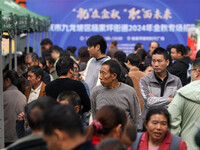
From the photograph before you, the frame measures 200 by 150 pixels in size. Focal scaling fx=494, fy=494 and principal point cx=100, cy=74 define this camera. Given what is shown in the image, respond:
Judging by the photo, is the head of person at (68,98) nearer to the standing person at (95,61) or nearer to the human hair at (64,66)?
the human hair at (64,66)

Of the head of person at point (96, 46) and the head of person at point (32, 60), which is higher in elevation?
the head of person at point (96, 46)

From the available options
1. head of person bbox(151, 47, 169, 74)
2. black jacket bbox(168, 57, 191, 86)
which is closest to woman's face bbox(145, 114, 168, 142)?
head of person bbox(151, 47, 169, 74)

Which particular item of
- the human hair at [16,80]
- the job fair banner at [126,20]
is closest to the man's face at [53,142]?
the human hair at [16,80]

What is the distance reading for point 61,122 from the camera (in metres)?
2.85

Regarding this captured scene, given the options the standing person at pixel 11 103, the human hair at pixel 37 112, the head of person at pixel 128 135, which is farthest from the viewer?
the standing person at pixel 11 103

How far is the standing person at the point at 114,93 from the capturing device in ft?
18.5

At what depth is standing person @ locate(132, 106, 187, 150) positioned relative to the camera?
4.46m

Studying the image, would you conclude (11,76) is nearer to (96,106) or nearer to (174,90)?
(96,106)

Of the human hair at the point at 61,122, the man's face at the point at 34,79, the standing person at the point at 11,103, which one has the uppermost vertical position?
the human hair at the point at 61,122

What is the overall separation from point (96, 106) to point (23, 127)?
2.92 feet

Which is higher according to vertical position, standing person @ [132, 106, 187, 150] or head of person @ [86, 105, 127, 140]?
head of person @ [86, 105, 127, 140]

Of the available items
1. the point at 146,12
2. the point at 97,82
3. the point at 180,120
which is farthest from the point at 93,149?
the point at 146,12

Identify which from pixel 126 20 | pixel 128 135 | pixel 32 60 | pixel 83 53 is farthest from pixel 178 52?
pixel 126 20

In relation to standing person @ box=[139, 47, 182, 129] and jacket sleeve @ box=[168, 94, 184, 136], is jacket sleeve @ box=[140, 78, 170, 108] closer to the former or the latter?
standing person @ box=[139, 47, 182, 129]
